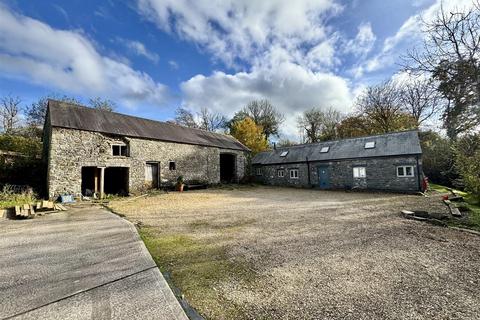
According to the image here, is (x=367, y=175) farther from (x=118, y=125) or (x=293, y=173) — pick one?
(x=118, y=125)

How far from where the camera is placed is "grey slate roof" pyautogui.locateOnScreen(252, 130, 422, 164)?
46.3 feet

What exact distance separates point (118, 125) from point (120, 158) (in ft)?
8.46

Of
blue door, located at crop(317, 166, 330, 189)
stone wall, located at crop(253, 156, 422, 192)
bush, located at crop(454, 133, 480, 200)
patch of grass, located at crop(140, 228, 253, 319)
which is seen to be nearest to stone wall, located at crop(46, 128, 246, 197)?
stone wall, located at crop(253, 156, 422, 192)

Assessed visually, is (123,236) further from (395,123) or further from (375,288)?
(395,123)

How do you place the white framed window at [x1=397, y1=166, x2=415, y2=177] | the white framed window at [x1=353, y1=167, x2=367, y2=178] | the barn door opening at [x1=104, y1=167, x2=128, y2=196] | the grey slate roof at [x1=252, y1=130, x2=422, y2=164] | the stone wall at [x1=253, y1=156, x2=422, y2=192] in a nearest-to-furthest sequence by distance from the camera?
the white framed window at [x1=397, y1=166, x2=415, y2=177], the stone wall at [x1=253, y1=156, x2=422, y2=192], the grey slate roof at [x1=252, y1=130, x2=422, y2=164], the barn door opening at [x1=104, y1=167, x2=128, y2=196], the white framed window at [x1=353, y1=167, x2=367, y2=178]

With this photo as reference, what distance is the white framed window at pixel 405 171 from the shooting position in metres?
13.4

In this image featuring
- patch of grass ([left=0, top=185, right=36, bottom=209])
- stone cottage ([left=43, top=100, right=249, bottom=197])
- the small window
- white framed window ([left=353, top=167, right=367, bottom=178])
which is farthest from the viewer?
the small window

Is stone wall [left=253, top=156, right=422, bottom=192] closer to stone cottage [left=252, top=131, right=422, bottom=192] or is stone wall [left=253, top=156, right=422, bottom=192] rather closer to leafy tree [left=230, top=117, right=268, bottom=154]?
stone cottage [left=252, top=131, right=422, bottom=192]

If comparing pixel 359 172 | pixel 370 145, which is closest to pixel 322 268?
pixel 359 172

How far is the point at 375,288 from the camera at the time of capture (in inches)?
117

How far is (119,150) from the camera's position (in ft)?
46.9

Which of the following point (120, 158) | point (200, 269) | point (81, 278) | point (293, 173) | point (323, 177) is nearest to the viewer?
point (81, 278)

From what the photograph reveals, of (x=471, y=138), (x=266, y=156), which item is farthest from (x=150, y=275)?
(x=266, y=156)

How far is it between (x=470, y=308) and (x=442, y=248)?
7.65ft
